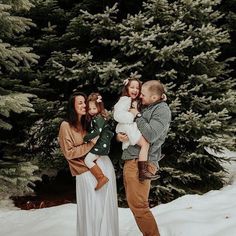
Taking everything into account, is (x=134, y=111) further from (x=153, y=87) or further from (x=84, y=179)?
(x=84, y=179)

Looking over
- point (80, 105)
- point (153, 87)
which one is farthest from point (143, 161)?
point (80, 105)

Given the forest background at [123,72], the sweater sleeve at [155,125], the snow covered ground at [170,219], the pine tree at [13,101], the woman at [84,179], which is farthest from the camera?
the forest background at [123,72]

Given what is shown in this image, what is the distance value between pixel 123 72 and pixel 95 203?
3693mm

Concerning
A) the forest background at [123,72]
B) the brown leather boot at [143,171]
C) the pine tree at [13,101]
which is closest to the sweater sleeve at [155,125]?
the brown leather boot at [143,171]

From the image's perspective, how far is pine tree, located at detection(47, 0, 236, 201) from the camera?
26.5 ft

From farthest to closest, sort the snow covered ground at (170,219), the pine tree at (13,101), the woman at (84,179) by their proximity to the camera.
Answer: the pine tree at (13,101), the snow covered ground at (170,219), the woman at (84,179)

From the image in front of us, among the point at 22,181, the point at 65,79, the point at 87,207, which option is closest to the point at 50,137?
the point at 65,79

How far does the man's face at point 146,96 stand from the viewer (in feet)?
17.1

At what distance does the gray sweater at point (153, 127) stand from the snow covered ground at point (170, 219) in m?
1.53

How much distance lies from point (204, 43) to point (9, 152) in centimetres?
423

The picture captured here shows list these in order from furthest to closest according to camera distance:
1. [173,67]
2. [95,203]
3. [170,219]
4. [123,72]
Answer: [173,67]
[123,72]
[170,219]
[95,203]

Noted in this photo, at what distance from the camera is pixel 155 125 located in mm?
5016

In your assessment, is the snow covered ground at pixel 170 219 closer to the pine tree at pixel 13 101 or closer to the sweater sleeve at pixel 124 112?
the pine tree at pixel 13 101

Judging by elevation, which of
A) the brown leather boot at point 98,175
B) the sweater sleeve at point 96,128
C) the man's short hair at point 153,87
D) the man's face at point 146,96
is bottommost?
the brown leather boot at point 98,175
